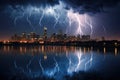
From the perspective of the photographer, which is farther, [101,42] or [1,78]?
[101,42]

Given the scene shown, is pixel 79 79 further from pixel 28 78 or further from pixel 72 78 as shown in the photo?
pixel 28 78

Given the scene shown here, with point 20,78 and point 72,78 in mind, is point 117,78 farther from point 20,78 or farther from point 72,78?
point 20,78

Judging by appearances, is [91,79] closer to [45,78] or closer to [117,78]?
[117,78]

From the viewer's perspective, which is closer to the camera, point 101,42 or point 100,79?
point 100,79

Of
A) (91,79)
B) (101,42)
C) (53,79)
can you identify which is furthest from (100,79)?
(101,42)

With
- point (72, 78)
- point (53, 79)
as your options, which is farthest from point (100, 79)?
point (53, 79)

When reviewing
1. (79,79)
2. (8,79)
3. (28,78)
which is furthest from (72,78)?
(8,79)
